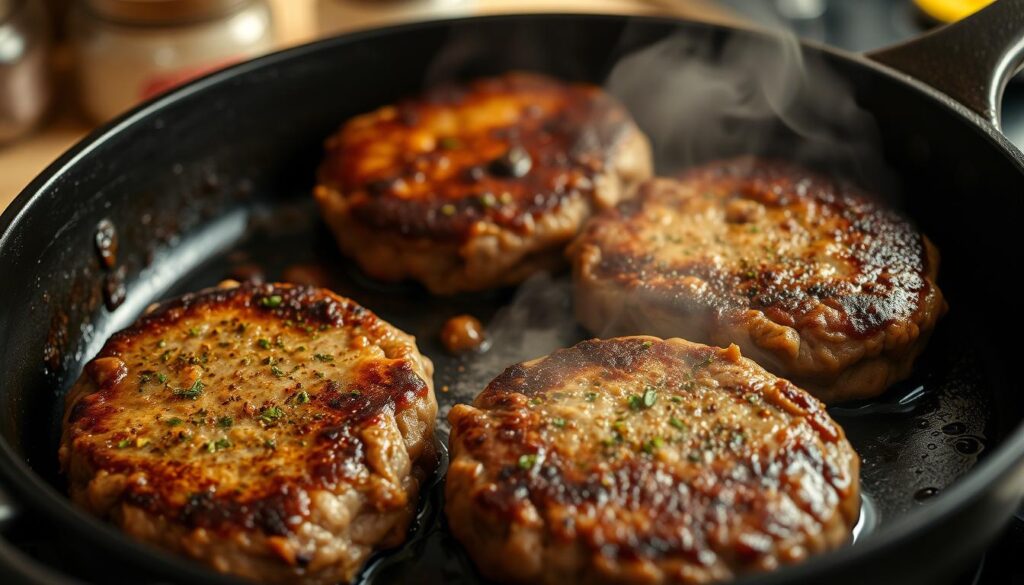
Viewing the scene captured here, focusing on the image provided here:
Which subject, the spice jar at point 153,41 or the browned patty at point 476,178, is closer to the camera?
the browned patty at point 476,178

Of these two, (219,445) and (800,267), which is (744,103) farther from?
(219,445)

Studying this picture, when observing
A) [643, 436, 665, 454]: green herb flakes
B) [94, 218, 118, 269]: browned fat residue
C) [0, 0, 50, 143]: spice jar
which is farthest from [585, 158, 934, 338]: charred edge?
[0, 0, 50, 143]: spice jar

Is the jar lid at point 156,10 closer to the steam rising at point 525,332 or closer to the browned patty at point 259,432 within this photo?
the browned patty at point 259,432

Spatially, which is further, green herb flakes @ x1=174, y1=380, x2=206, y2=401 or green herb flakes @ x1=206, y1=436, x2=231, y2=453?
green herb flakes @ x1=174, y1=380, x2=206, y2=401

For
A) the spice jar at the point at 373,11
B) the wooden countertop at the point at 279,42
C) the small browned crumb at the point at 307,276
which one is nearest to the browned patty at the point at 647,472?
the small browned crumb at the point at 307,276

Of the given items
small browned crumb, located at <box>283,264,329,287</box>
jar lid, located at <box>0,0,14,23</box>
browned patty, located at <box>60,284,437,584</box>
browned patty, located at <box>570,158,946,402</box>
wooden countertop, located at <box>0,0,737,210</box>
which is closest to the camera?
browned patty, located at <box>60,284,437,584</box>

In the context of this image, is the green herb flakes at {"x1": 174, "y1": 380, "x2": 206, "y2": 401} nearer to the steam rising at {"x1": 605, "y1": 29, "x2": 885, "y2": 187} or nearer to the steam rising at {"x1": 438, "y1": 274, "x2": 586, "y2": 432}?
the steam rising at {"x1": 438, "y1": 274, "x2": 586, "y2": 432}
